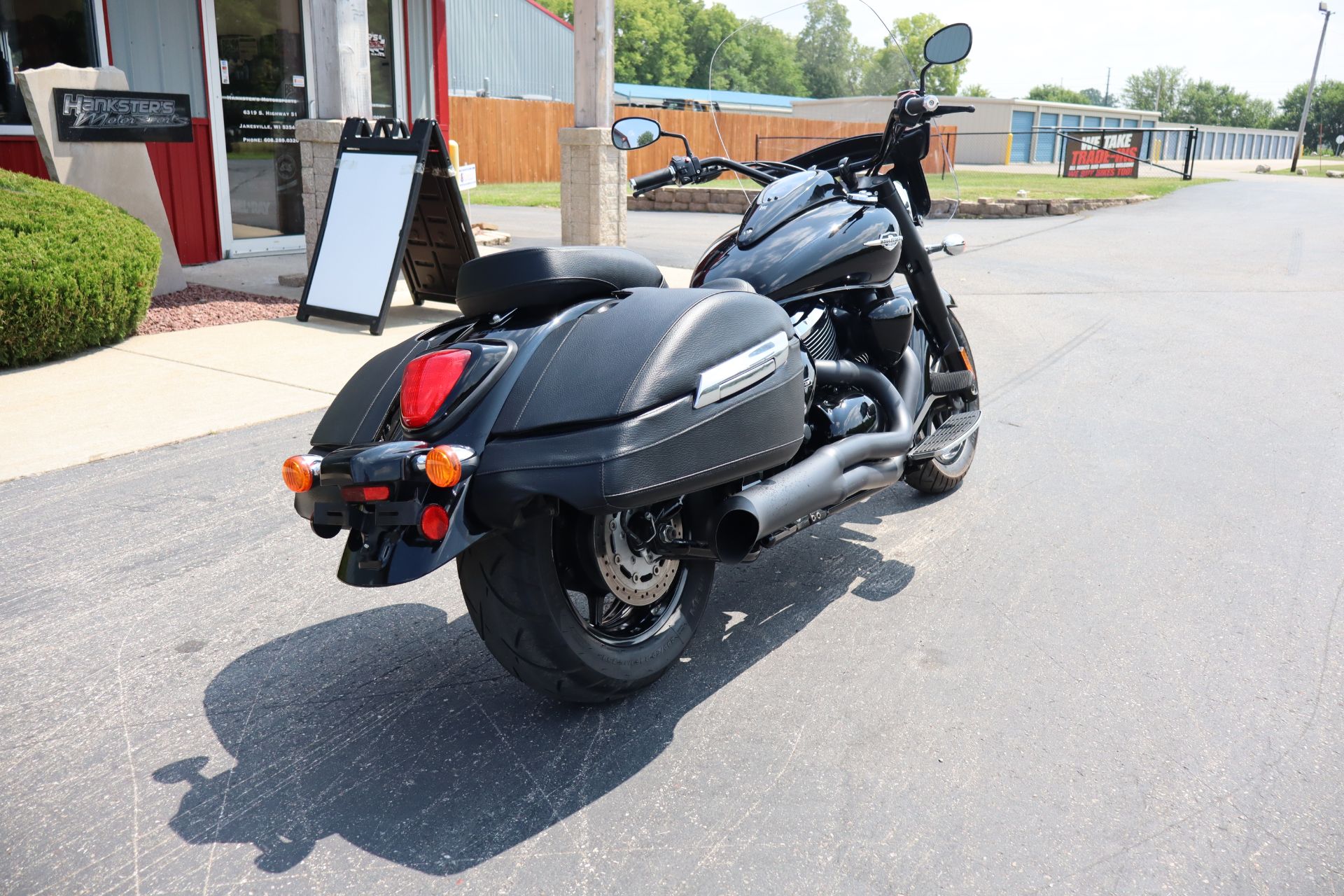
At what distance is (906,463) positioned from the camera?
3.95 m

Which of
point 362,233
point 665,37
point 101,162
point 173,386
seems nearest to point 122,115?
point 101,162

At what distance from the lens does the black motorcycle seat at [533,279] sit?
2734 mm

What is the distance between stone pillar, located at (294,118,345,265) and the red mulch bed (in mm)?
525

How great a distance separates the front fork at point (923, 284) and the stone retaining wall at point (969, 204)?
13314 millimetres

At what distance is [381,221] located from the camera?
800 cm

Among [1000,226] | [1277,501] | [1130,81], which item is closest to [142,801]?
[1277,501]

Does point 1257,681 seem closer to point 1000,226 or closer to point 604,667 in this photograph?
point 604,667

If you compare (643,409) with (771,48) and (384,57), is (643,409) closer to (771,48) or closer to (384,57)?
(771,48)

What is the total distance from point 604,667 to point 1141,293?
940 cm

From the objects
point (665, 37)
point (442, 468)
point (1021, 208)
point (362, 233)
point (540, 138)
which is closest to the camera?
point (442, 468)

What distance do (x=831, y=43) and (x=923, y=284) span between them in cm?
109

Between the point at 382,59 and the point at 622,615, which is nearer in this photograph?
the point at 622,615

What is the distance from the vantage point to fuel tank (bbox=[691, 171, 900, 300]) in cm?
356

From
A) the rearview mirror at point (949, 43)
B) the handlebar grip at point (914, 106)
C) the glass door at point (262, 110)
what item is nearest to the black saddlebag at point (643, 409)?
the handlebar grip at point (914, 106)
